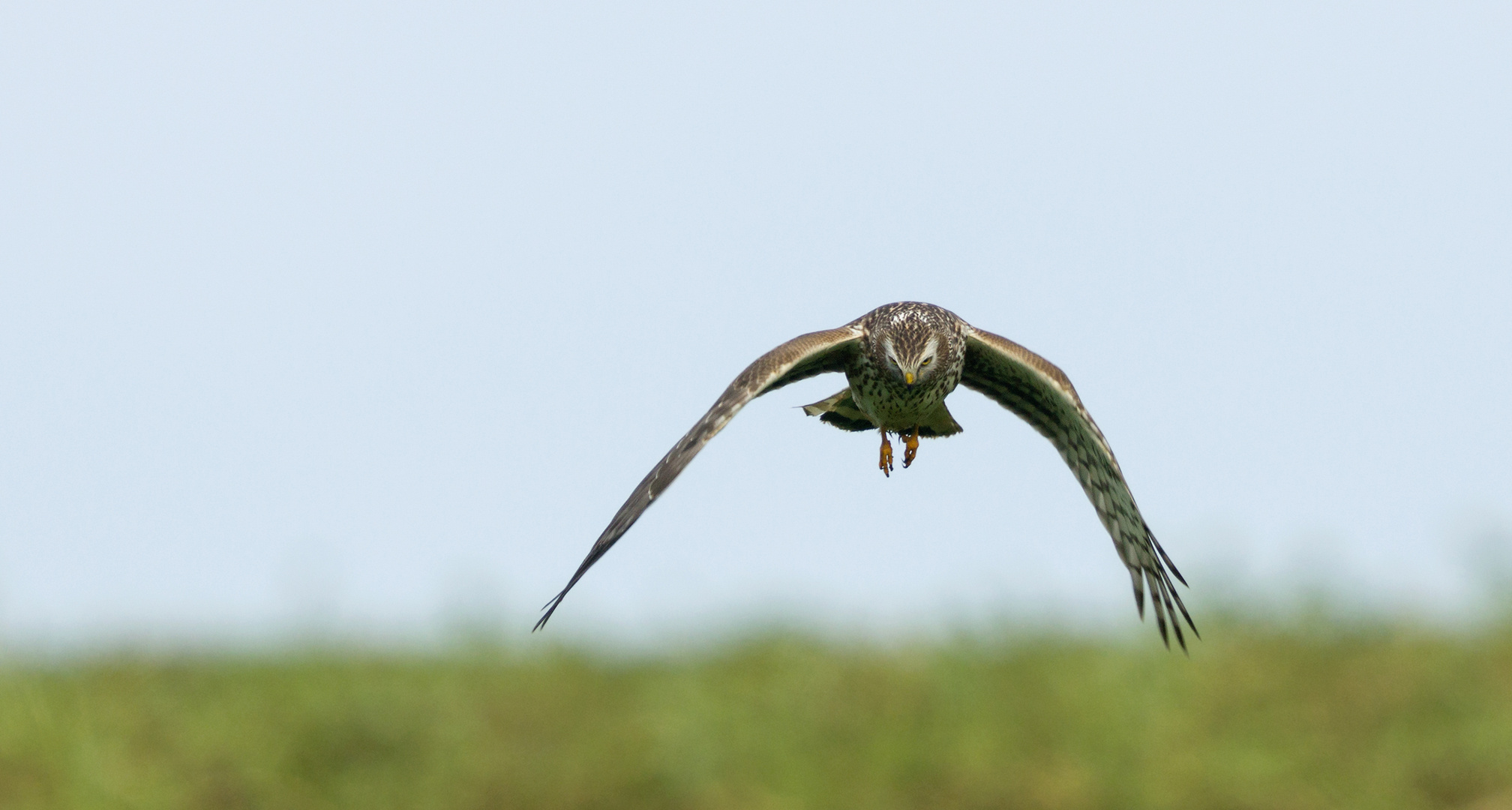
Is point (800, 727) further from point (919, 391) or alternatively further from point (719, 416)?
point (719, 416)

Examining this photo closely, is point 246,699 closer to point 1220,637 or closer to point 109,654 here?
point 109,654

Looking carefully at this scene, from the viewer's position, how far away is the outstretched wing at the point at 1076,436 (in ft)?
19.3

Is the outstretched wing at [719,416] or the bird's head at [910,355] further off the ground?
the bird's head at [910,355]

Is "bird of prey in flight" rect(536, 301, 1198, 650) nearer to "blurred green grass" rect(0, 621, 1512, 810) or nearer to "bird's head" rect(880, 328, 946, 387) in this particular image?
"bird's head" rect(880, 328, 946, 387)

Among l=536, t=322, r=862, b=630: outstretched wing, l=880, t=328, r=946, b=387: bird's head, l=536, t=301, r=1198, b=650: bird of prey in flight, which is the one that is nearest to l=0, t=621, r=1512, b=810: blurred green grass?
l=536, t=301, r=1198, b=650: bird of prey in flight

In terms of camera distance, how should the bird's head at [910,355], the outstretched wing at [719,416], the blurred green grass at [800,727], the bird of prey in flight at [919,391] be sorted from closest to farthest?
the outstretched wing at [719,416] → the bird of prey in flight at [919,391] → the bird's head at [910,355] → the blurred green grass at [800,727]

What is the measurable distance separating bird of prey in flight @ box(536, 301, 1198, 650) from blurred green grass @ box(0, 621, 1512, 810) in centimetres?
719

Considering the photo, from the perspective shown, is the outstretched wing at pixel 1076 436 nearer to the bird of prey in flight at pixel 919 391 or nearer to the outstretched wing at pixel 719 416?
the bird of prey in flight at pixel 919 391

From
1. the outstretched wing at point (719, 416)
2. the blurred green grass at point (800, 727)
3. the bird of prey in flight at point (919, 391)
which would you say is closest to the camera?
the outstretched wing at point (719, 416)

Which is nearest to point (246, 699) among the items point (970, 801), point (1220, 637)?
point (970, 801)

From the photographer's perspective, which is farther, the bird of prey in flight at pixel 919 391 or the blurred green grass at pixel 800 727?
the blurred green grass at pixel 800 727

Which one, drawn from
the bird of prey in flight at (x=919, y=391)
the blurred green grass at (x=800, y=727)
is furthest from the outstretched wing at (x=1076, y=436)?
the blurred green grass at (x=800, y=727)

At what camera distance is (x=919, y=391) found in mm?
5965

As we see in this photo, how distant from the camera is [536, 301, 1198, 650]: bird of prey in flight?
516 centimetres
